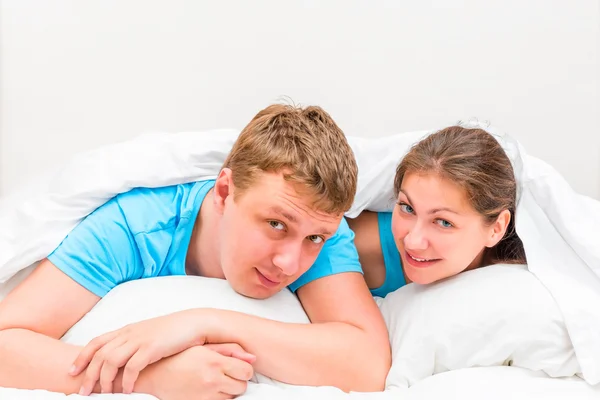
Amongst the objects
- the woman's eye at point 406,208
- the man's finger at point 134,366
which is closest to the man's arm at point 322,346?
the man's finger at point 134,366

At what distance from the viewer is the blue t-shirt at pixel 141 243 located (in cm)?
138

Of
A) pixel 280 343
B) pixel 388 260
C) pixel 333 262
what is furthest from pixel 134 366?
pixel 388 260

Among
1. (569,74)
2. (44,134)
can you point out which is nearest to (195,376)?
(44,134)

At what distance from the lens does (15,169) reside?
2.15 m

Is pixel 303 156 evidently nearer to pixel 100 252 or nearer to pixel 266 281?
pixel 266 281

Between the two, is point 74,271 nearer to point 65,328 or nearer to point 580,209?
point 65,328

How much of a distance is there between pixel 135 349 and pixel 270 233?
304mm

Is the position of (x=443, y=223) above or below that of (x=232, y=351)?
above

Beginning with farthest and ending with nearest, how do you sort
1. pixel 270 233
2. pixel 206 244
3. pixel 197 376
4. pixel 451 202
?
pixel 206 244 < pixel 451 202 < pixel 270 233 < pixel 197 376

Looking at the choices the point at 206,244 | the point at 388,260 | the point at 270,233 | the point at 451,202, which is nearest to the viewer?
the point at 270,233

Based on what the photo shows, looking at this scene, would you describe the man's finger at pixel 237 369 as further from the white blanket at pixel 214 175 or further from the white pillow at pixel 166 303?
the white blanket at pixel 214 175

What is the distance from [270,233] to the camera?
4.28 feet

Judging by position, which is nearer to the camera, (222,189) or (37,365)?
(37,365)

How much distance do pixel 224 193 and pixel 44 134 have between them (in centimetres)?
97
